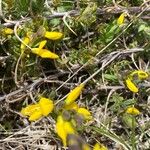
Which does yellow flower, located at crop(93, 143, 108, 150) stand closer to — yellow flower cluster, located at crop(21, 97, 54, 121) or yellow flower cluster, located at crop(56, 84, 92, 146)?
yellow flower cluster, located at crop(56, 84, 92, 146)

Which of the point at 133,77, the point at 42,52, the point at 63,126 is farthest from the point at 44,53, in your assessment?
the point at 63,126

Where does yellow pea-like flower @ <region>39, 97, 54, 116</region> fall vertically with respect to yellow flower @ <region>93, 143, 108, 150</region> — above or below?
above

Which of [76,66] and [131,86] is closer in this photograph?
[131,86]

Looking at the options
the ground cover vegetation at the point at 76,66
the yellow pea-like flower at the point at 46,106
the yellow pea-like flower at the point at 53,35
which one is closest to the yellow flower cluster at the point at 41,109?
the yellow pea-like flower at the point at 46,106

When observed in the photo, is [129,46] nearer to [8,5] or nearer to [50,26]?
[50,26]

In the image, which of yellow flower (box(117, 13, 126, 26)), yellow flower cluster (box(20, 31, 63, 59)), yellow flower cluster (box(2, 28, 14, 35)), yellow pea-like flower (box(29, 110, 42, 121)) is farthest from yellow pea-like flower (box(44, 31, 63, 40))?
yellow pea-like flower (box(29, 110, 42, 121))

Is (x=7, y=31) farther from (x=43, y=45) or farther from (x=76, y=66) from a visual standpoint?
(x=76, y=66)

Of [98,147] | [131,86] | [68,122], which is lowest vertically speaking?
[98,147]

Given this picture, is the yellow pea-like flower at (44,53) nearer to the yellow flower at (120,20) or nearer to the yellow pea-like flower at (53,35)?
the yellow pea-like flower at (53,35)

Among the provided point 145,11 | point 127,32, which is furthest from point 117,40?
point 145,11
